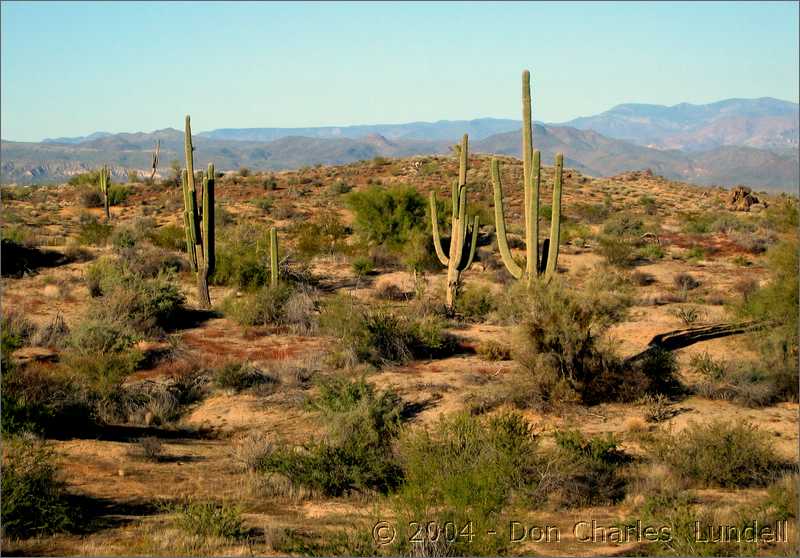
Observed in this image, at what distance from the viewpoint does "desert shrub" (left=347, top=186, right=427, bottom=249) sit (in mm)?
30997

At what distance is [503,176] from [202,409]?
43.4m

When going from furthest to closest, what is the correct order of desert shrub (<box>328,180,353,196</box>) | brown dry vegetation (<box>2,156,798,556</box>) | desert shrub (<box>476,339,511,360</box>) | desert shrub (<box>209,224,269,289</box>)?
1. desert shrub (<box>328,180,353,196</box>)
2. desert shrub (<box>209,224,269,289</box>)
3. desert shrub (<box>476,339,511,360</box>)
4. brown dry vegetation (<box>2,156,798,556</box>)

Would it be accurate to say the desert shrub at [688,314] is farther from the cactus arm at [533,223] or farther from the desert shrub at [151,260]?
the desert shrub at [151,260]

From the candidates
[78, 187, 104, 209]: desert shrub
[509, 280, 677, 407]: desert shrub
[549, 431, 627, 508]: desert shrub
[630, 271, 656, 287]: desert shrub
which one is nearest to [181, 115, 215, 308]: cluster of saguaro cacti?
[509, 280, 677, 407]: desert shrub

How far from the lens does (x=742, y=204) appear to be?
162 feet

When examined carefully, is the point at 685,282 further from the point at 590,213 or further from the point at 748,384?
the point at 590,213

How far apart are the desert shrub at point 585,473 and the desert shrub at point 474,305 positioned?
1003cm

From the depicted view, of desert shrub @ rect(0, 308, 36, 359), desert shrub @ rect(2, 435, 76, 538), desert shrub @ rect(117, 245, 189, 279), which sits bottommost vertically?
desert shrub @ rect(2, 435, 76, 538)

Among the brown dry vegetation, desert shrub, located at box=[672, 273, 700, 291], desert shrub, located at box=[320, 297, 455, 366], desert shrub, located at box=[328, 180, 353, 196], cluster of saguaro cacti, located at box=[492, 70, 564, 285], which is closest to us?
the brown dry vegetation

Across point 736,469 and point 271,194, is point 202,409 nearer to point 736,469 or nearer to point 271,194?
point 736,469

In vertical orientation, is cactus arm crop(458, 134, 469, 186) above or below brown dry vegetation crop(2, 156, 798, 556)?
above

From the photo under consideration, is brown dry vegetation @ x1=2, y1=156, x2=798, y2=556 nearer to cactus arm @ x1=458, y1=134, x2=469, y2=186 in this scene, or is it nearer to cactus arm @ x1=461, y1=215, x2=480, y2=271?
cactus arm @ x1=461, y1=215, x2=480, y2=271

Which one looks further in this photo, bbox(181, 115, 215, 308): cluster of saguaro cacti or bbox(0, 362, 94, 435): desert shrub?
bbox(181, 115, 215, 308): cluster of saguaro cacti

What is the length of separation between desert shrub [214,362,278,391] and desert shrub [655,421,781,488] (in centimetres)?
698
